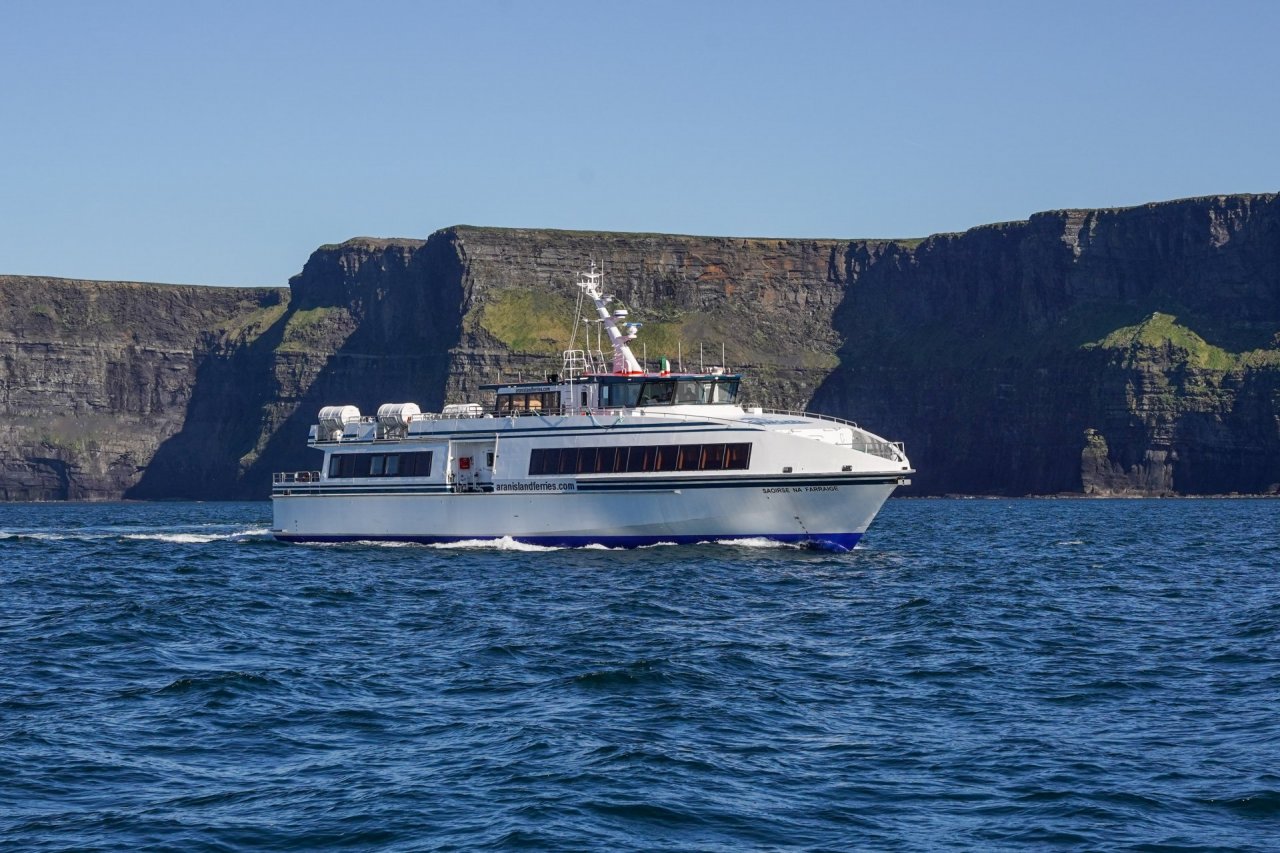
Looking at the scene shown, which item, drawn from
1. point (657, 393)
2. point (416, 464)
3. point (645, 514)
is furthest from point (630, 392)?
point (416, 464)

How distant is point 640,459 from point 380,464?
41.5ft

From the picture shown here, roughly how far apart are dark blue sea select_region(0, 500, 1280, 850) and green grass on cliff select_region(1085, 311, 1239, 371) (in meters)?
153

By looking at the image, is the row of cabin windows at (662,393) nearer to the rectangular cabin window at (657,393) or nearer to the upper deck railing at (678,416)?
the rectangular cabin window at (657,393)

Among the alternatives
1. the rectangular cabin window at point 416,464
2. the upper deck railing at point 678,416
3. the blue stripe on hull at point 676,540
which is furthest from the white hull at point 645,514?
the upper deck railing at point 678,416

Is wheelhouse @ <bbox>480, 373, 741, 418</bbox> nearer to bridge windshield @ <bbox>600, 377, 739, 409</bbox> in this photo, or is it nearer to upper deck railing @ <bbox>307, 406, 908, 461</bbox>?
bridge windshield @ <bbox>600, 377, 739, 409</bbox>

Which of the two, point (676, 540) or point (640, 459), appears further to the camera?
point (676, 540)

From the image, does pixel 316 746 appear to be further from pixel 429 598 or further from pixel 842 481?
pixel 842 481

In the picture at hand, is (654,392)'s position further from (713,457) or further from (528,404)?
(528,404)

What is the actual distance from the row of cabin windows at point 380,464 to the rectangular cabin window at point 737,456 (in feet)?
42.5

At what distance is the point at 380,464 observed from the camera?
58.8 metres

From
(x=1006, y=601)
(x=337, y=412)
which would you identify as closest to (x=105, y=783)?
(x=1006, y=601)

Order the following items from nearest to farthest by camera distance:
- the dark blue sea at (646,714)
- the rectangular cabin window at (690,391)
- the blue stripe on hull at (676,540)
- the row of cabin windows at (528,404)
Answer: the dark blue sea at (646,714) < the blue stripe on hull at (676,540) < the rectangular cabin window at (690,391) < the row of cabin windows at (528,404)

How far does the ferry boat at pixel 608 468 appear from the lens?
49438mm

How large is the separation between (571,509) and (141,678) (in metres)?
26.9
